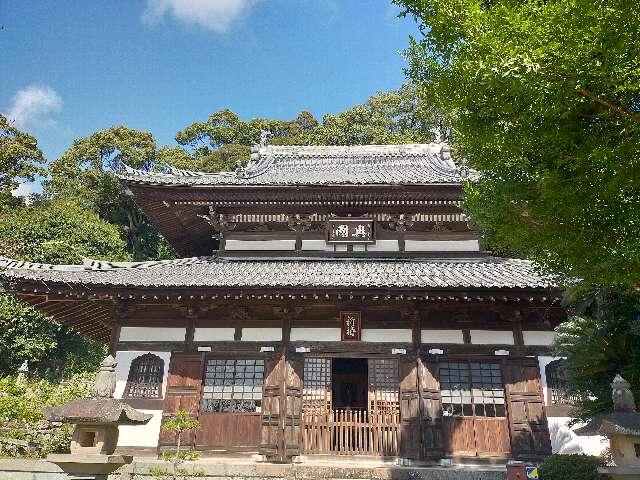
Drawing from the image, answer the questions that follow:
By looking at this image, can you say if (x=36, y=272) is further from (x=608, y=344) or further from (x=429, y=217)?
(x=608, y=344)

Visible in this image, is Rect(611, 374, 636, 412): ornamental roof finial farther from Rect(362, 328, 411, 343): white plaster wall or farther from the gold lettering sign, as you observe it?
the gold lettering sign

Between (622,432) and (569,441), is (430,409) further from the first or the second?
(622,432)

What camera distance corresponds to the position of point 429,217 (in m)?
13.6

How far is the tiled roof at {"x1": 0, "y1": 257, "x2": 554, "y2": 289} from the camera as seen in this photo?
10.3m

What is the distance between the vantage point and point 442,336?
36.7ft

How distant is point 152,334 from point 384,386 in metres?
6.05

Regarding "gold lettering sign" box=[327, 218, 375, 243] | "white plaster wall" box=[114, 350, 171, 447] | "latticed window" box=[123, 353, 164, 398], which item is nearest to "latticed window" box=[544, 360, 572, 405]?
"gold lettering sign" box=[327, 218, 375, 243]

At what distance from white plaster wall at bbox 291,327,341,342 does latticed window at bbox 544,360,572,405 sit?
5111mm

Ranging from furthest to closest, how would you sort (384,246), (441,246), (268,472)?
(384,246) → (441,246) → (268,472)

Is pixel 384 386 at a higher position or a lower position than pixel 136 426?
higher

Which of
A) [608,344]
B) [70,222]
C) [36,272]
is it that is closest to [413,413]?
[608,344]

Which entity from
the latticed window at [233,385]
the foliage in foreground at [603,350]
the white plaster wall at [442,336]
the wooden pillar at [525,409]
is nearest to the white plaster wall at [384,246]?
the white plaster wall at [442,336]

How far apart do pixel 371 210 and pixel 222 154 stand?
3359cm

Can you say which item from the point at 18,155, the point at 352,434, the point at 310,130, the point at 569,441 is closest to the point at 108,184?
the point at 18,155
